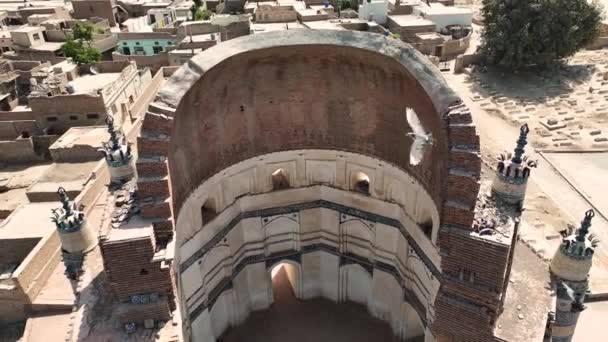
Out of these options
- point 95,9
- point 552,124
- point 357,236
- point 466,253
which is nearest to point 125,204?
point 357,236

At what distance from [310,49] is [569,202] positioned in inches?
756

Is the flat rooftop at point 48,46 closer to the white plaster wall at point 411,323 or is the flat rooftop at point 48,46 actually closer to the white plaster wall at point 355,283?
the white plaster wall at point 355,283

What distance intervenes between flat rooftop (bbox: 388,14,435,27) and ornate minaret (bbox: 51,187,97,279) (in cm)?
4241

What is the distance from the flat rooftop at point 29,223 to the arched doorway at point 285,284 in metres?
10.2

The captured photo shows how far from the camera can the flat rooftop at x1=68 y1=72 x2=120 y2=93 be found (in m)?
34.9

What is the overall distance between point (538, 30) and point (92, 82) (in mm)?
37895

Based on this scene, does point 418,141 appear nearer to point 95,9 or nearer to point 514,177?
point 514,177

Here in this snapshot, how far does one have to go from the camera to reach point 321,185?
19.4 metres

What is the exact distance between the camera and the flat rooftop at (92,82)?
115 feet

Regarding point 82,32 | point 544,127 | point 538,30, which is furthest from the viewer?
point 82,32

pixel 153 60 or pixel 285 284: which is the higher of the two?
pixel 153 60

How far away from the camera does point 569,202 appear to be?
88.6 ft

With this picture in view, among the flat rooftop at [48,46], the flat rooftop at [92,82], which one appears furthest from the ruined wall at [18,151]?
the flat rooftop at [48,46]

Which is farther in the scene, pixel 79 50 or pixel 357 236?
pixel 79 50
